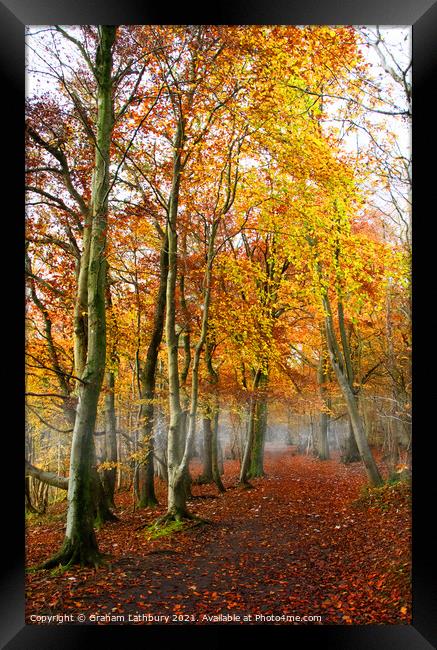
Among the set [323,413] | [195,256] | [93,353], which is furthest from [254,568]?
[195,256]

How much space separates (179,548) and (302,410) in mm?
1798

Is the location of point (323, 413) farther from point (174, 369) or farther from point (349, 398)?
point (174, 369)

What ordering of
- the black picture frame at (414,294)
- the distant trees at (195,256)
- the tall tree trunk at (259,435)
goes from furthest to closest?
the tall tree trunk at (259,435)
the distant trees at (195,256)
the black picture frame at (414,294)

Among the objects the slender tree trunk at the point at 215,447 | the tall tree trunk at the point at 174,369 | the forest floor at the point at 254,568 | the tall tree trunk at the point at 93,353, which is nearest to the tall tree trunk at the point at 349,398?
the forest floor at the point at 254,568

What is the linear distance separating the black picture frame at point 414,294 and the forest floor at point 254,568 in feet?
0.29

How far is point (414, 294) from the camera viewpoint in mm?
3324

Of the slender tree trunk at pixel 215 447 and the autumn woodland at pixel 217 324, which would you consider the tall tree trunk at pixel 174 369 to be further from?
the slender tree trunk at pixel 215 447

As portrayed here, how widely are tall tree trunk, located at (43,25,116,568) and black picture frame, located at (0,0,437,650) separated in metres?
0.42

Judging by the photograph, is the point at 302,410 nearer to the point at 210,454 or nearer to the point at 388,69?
the point at 210,454

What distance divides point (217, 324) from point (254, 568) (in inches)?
97.9

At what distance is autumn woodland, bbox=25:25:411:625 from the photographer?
11.1ft

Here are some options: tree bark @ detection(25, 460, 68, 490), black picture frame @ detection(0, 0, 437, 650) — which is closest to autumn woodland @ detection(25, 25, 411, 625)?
tree bark @ detection(25, 460, 68, 490)

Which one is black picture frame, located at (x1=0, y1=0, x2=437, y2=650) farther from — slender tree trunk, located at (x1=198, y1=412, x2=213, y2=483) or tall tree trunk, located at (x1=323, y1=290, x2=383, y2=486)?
slender tree trunk, located at (x1=198, y1=412, x2=213, y2=483)

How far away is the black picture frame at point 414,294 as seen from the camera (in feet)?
10.3
